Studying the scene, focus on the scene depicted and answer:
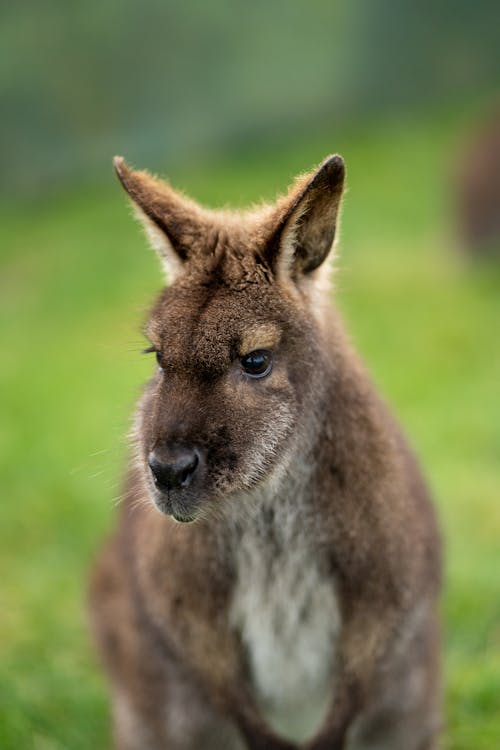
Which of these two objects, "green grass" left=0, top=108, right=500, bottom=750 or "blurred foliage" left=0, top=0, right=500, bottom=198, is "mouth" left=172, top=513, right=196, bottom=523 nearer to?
"green grass" left=0, top=108, right=500, bottom=750

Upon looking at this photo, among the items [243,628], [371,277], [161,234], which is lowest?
[243,628]

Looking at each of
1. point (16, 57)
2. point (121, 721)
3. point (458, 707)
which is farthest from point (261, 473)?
point (16, 57)

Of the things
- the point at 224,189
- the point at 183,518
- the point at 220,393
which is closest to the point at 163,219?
the point at 220,393

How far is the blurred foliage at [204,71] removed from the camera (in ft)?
44.5

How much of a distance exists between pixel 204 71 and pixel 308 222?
11559mm

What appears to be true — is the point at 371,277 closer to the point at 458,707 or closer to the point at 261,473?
the point at 458,707

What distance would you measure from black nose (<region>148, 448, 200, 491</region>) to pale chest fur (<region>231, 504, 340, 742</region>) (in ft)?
1.94

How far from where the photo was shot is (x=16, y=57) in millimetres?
13266

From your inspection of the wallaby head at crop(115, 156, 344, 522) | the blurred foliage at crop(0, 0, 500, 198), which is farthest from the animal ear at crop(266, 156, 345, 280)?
the blurred foliage at crop(0, 0, 500, 198)

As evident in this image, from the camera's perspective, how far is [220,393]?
3322 millimetres

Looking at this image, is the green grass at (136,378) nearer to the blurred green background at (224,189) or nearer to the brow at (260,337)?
the blurred green background at (224,189)

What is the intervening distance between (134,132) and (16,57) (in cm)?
179

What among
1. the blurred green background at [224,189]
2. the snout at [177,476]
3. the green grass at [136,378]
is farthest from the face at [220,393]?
the blurred green background at [224,189]

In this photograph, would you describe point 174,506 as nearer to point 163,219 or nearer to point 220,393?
point 220,393
